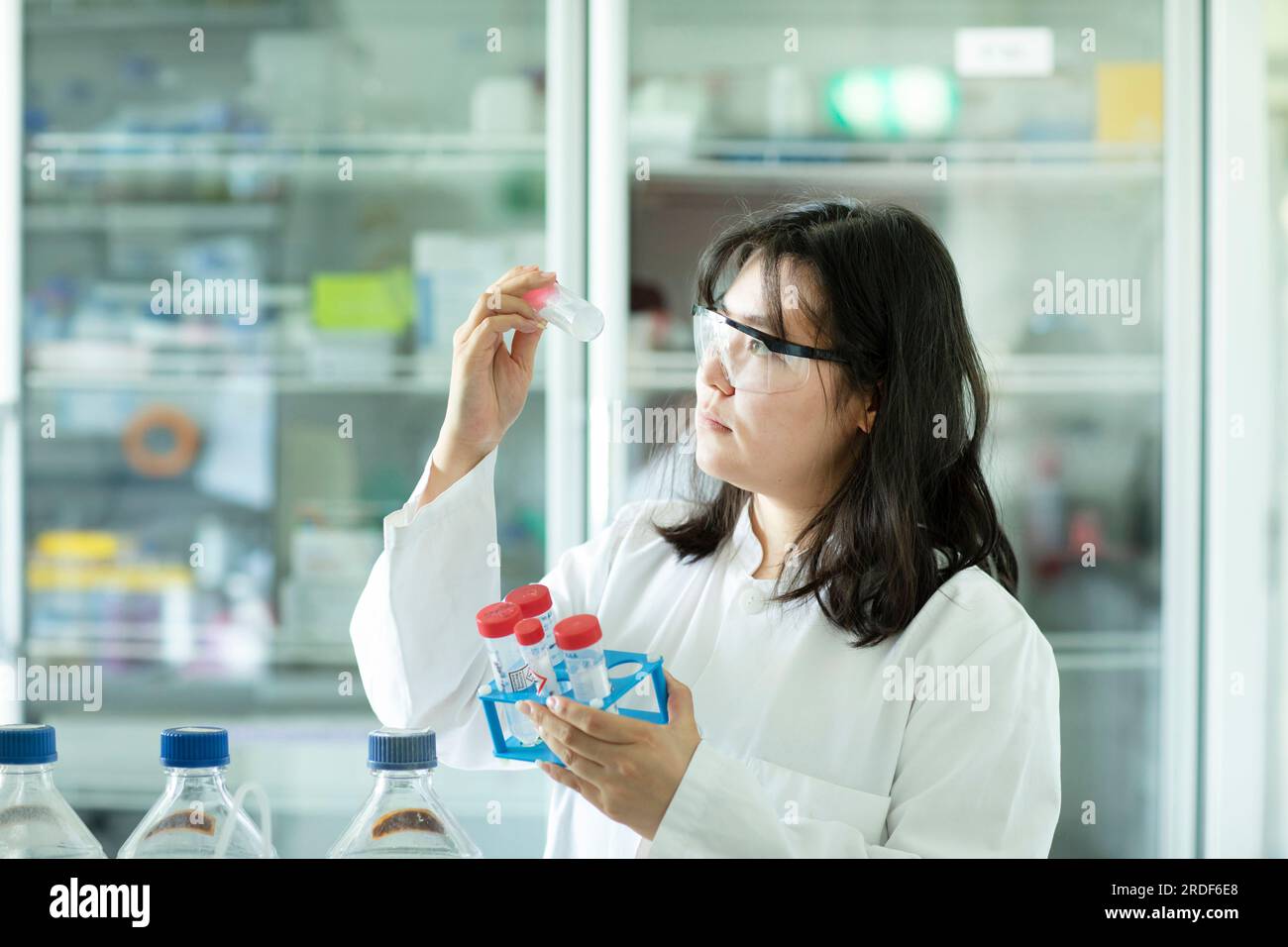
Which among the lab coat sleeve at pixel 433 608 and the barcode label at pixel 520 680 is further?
the lab coat sleeve at pixel 433 608

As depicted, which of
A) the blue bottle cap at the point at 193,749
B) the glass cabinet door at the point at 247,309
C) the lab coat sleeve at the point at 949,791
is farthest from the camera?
the glass cabinet door at the point at 247,309

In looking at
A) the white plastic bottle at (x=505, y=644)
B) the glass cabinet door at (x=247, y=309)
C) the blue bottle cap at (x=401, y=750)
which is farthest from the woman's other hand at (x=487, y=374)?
the glass cabinet door at (x=247, y=309)

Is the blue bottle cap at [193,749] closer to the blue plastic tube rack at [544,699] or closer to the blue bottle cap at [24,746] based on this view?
the blue bottle cap at [24,746]

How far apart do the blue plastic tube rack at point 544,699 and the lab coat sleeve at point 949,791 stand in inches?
2.0

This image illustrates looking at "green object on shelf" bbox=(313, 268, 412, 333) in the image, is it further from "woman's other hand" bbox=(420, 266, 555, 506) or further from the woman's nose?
the woman's nose

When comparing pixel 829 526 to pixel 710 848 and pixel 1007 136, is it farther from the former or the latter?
pixel 1007 136

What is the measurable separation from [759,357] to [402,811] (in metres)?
0.47

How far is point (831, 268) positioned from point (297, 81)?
1696mm

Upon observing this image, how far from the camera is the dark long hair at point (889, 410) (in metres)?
0.91

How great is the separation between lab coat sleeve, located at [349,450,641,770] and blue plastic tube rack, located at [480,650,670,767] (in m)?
0.23

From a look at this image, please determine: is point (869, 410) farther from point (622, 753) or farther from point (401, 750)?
point (401, 750)

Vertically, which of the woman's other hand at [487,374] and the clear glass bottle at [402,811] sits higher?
the woman's other hand at [487,374]

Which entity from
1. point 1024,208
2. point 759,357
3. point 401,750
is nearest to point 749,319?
point 759,357

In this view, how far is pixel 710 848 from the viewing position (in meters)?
0.68
